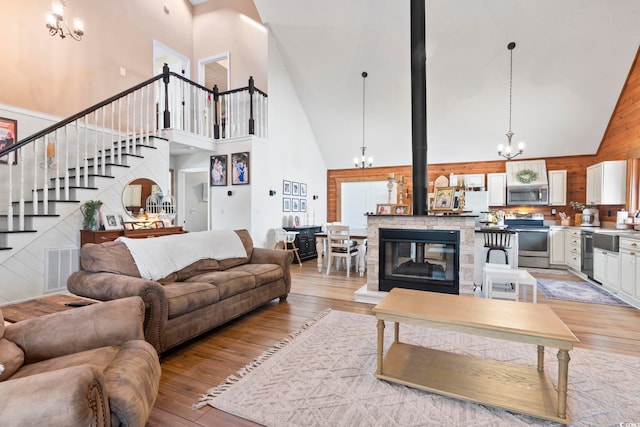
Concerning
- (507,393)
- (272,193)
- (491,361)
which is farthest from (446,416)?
(272,193)

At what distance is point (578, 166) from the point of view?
6.84m

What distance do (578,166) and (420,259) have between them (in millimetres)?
5440

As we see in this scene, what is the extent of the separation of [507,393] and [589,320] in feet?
7.64

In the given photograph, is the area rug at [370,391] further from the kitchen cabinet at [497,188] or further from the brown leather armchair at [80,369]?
the kitchen cabinet at [497,188]

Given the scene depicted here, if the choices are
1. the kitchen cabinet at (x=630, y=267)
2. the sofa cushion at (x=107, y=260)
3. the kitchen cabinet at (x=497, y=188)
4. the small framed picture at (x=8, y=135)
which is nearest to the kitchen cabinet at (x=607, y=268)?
the kitchen cabinet at (x=630, y=267)

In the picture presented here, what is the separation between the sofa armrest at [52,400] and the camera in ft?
3.15

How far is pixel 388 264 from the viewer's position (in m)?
4.21

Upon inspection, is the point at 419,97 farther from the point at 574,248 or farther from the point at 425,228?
the point at 574,248

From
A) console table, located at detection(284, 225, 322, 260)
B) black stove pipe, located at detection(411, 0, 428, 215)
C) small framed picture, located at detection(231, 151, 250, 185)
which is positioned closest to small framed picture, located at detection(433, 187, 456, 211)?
black stove pipe, located at detection(411, 0, 428, 215)

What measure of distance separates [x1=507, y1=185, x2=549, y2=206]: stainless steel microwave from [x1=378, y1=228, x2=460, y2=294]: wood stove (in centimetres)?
424

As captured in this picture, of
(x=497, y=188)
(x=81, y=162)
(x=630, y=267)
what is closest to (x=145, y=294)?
(x=81, y=162)

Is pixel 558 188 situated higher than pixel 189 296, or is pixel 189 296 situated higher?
pixel 558 188

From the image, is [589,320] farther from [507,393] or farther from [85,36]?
[85,36]

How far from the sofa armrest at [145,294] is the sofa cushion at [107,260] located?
0.46 ft
